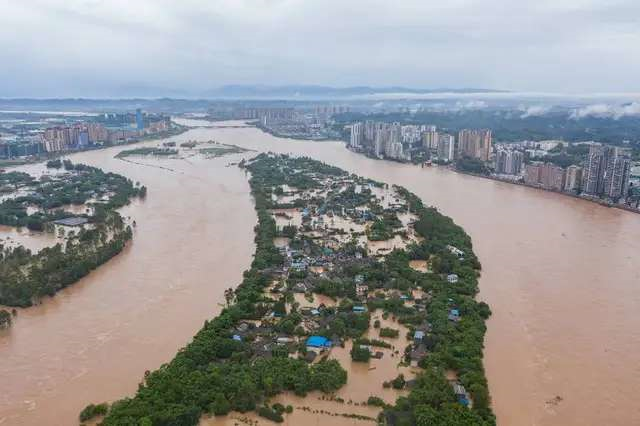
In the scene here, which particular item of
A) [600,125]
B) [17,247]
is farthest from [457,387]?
[600,125]

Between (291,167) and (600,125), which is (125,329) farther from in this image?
(600,125)

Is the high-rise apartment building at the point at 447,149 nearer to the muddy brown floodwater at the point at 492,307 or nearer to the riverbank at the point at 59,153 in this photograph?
the muddy brown floodwater at the point at 492,307

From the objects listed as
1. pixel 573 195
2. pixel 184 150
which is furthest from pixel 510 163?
pixel 184 150

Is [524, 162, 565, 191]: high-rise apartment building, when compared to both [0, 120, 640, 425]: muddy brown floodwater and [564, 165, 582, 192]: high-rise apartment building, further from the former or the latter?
[0, 120, 640, 425]: muddy brown floodwater

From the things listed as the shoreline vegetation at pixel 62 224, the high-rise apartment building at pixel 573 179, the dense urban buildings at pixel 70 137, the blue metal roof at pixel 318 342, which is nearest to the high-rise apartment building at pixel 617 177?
the high-rise apartment building at pixel 573 179

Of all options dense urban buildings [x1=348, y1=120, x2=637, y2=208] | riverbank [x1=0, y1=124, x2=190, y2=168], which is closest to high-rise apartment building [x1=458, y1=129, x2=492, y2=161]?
dense urban buildings [x1=348, y1=120, x2=637, y2=208]

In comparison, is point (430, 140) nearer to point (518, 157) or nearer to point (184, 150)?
point (518, 157)

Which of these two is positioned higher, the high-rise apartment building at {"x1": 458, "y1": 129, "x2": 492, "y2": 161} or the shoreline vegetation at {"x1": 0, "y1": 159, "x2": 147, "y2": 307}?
the high-rise apartment building at {"x1": 458, "y1": 129, "x2": 492, "y2": 161}
